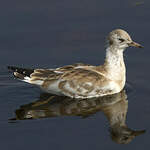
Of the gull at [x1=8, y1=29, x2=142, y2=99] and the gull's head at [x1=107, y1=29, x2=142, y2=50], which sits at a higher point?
the gull's head at [x1=107, y1=29, x2=142, y2=50]

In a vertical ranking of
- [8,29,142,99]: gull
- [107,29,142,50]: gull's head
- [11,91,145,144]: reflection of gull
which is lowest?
[11,91,145,144]: reflection of gull

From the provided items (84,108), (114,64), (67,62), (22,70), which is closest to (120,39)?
(114,64)

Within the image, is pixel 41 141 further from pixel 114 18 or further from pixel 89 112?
pixel 114 18

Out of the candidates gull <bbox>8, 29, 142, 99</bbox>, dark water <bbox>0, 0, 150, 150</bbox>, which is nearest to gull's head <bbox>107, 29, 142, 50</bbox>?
gull <bbox>8, 29, 142, 99</bbox>

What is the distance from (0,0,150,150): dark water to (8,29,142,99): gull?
284mm

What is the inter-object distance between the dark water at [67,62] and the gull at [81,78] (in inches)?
11.2

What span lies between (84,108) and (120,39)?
187cm

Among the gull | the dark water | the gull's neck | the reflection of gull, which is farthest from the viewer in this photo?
the gull's neck

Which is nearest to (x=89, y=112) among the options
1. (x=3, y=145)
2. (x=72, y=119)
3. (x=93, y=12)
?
(x=72, y=119)

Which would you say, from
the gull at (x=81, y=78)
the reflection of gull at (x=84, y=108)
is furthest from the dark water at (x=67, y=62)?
the gull at (x=81, y=78)

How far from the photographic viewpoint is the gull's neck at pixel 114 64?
1439 centimetres

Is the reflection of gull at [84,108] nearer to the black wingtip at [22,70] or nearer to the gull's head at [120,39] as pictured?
the black wingtip at [22,70]

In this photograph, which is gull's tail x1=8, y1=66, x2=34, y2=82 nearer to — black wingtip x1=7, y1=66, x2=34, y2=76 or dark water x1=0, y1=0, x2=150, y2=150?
black wingtip x1=7, y1=66, x2=34, y2=76

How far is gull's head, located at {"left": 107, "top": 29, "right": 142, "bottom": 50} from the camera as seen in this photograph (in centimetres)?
1409
